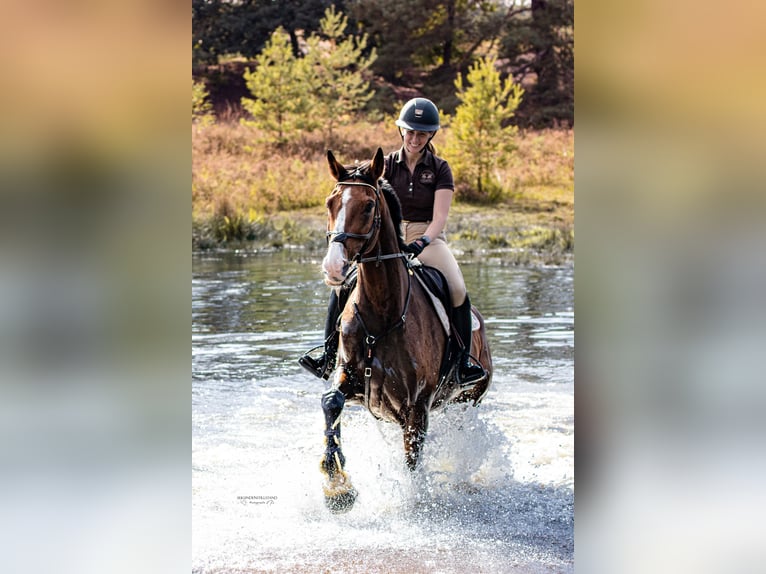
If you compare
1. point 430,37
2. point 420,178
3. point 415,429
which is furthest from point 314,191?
point 415,429

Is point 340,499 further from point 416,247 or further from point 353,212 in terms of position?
point 353,212

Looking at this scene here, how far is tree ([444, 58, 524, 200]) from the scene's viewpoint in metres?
22.5

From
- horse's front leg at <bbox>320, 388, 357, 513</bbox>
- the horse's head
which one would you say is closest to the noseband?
the horse's head

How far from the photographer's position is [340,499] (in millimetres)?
4969

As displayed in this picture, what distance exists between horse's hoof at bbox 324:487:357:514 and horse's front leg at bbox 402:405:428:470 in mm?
443

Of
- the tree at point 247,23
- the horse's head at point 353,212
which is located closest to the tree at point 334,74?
the tree at point 247,23

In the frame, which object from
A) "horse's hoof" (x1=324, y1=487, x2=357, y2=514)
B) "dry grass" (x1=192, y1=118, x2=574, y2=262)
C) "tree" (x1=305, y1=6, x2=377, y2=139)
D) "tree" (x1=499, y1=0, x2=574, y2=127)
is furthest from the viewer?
"tree" (x1=499, y1=0, x2=574, y2=127)

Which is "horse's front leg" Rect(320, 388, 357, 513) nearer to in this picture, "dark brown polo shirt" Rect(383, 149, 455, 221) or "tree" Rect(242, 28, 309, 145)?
"dark brown polo shirt" Rect(383, 149, 455, 221)

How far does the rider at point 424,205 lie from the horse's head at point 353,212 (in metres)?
0.46

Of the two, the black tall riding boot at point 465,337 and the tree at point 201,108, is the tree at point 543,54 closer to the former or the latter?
the tree at point 201,108

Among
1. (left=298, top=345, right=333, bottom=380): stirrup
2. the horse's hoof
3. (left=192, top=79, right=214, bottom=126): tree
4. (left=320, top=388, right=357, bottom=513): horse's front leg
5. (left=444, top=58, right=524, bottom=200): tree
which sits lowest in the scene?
the horse's hoof

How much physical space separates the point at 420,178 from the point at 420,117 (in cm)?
38

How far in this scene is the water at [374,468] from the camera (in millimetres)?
5289
